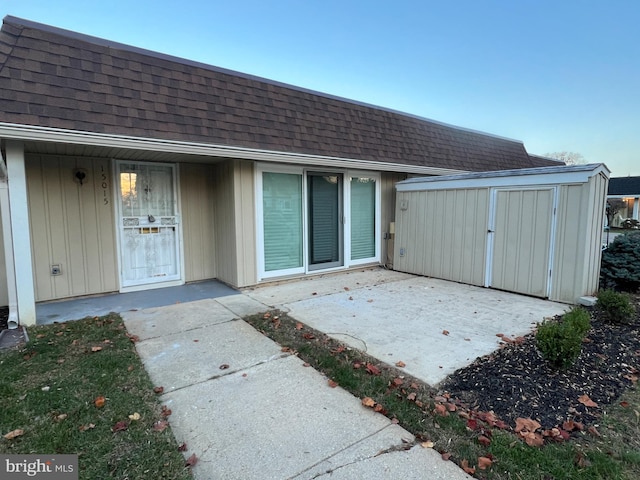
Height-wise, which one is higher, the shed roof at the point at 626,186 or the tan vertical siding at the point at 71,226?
the shed roof at the point at 626,186

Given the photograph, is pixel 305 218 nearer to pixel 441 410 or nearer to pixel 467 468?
pixel 441 410

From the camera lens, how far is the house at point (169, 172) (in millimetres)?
3930

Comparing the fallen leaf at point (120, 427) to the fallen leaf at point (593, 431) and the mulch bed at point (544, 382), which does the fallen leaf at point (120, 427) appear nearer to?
the mulch bed at point (544, 382)

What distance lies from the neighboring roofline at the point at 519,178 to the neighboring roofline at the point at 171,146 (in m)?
0.93

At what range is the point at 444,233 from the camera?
668cm

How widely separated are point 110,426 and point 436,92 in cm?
1488

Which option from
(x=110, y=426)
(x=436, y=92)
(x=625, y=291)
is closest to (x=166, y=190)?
(x=110, y=426)

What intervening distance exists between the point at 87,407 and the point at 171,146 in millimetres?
3370

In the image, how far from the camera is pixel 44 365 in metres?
3.05

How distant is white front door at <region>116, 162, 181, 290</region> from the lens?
5.64 meters

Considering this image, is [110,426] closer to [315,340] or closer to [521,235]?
[315,340]

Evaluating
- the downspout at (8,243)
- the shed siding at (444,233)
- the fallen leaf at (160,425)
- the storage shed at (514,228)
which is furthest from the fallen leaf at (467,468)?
the downspout at (8,243)

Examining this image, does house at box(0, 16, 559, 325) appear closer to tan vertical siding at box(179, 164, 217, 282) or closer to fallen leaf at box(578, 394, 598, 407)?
tan vertical siding at box(179, 164, 217, 282)

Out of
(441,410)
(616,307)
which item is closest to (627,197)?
(616,307)
